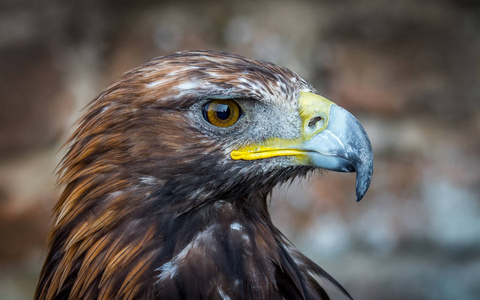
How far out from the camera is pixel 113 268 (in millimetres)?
1238

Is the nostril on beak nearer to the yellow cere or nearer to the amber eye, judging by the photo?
the yellow cere

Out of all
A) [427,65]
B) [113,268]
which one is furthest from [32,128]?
[427,65]

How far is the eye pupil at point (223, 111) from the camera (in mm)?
1242

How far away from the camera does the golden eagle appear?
4.00 ft

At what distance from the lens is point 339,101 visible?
2180 millimetres

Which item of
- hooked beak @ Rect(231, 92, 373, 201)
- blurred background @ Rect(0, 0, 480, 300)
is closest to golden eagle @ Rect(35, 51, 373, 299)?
hooked beak @ Rect(231, 92, 373, 201)

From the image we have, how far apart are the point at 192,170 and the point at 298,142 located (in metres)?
0.23

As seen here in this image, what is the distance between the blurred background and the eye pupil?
962mm

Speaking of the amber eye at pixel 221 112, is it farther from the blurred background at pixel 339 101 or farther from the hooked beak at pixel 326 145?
the blurred background at pixel 339 101

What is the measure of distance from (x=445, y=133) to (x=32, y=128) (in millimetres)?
1542

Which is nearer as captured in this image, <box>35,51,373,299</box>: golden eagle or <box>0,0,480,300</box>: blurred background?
<box>35,51,373,299</box>: golden eagle

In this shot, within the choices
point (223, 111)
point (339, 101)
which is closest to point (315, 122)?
point (223, 111)

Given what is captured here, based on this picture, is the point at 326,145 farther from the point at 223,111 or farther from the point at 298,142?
the point at 223,111

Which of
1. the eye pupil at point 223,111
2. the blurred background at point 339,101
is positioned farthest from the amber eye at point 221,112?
the blurred background at point 339,101
